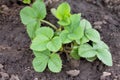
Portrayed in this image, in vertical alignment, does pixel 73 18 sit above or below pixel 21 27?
above

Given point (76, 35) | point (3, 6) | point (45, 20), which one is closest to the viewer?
point (76, 35)

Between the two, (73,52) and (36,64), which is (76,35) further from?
(36,64)

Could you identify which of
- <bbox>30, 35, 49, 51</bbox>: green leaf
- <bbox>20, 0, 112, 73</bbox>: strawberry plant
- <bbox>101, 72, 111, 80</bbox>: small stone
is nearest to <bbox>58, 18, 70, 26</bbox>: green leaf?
<bbox>20, 0, 112, 73</bbox>: strawberry plant

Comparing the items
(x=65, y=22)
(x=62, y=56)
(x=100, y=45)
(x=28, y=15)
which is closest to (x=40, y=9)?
(x=28, y=15)

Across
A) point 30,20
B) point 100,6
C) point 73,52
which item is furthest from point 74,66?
point 100,6

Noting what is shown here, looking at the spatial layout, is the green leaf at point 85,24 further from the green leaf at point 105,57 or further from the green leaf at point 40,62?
the green leaf at point 40,62

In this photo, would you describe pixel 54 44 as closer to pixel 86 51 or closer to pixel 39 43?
pixel 39 43

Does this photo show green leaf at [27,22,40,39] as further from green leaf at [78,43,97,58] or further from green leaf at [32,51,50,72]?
green leaf at [78,43,97,58]
